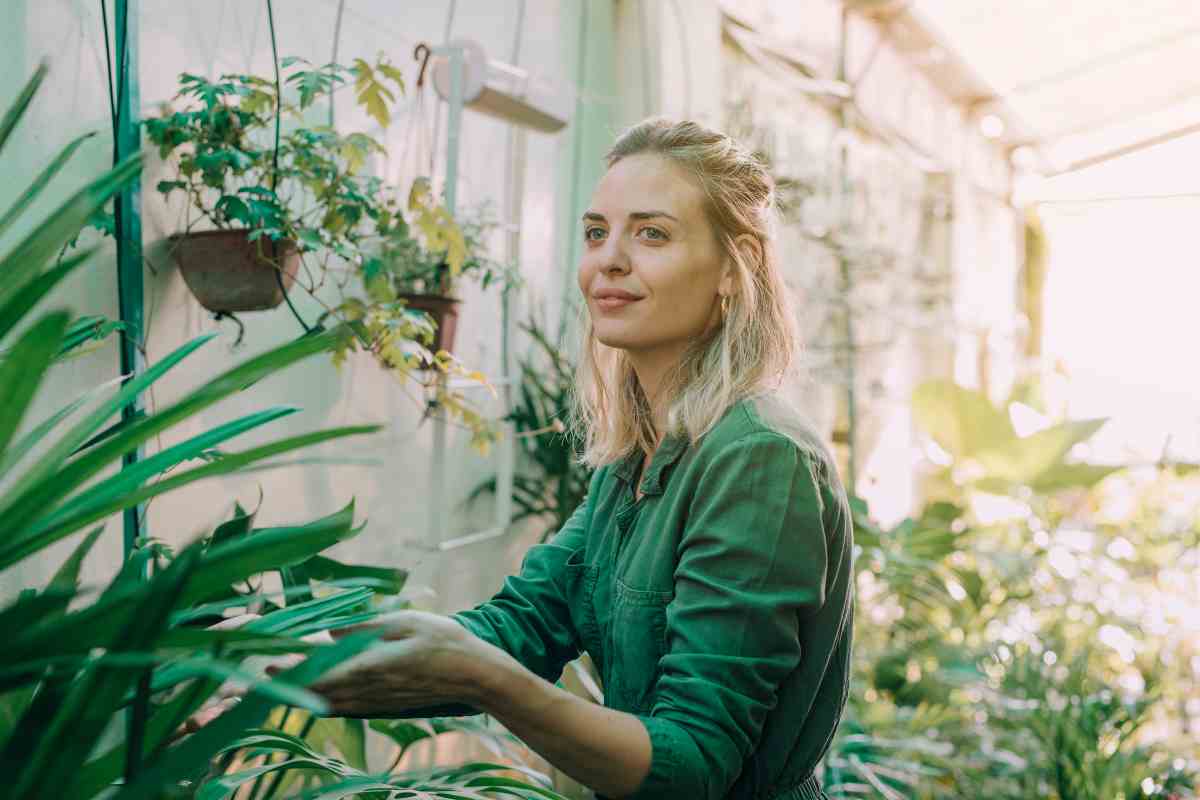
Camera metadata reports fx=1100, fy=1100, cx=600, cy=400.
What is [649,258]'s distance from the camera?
4.42 ft

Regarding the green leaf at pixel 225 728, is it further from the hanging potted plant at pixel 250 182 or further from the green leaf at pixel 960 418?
the green leaf at pixel 960 418

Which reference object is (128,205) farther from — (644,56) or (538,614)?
(644,56)

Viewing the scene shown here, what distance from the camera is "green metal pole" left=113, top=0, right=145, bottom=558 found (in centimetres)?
167

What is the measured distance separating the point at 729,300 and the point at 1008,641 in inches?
103

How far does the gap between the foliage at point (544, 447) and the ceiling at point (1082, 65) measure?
3529 mm

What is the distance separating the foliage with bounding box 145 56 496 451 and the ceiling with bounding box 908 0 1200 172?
421 centimetres

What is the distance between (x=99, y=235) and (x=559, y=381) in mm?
1377

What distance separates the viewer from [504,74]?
236cm

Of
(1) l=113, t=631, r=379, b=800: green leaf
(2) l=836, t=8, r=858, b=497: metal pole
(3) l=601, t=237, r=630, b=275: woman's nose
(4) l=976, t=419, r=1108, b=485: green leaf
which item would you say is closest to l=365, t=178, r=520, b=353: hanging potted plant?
(3) l=601, t=237, r=630, b=275: woman's nose

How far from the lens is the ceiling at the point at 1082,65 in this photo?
588 cm

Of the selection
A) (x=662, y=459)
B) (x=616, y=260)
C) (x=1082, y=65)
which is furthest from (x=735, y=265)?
(x=1082, y=65)

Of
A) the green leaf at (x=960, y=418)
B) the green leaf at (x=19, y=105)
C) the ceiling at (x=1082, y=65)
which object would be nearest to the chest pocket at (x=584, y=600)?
the green leaf at (x=19, y=105)

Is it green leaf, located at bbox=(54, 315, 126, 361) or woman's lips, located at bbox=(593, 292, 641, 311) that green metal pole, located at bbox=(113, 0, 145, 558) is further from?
woman's lips, located at bbox=(593, 292, 641, 311)

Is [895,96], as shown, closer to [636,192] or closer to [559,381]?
[559,381]
